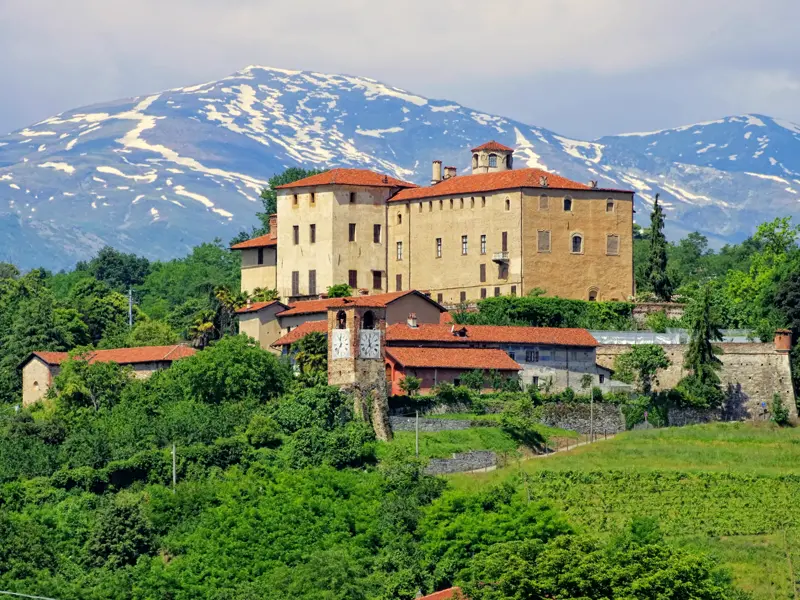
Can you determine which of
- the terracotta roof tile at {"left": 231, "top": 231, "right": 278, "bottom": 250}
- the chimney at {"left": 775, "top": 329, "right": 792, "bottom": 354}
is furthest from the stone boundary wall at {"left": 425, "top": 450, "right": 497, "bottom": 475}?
the terracotta roof tile at {"left": 231, "top": 231, "right": 278, "bottom": 250}

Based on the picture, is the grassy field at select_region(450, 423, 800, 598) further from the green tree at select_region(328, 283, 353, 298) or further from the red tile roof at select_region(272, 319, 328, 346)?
the green tree at select_region(328, 283, 353, 298)

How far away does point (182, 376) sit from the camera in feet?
299

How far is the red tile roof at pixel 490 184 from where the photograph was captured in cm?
10431

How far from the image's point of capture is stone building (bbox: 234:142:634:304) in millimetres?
103375

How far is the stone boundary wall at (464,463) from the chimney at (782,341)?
1777 cm

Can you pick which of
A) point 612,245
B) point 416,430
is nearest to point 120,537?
point 416,430

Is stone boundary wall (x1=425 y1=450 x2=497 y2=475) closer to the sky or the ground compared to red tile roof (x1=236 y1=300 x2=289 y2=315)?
closer to the ground

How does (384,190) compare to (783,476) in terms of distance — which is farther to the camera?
(384,190)

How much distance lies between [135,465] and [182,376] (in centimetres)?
976

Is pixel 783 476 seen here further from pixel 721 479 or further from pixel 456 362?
pixel 456 362

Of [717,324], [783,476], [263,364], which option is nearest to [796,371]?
[717,324]

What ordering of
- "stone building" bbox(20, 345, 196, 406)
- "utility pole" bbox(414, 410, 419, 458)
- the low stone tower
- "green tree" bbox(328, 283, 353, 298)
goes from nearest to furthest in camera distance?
"utility pole" bbox(414, 410, 419, 458), "stone building" bbox(20, 345, 196, 406), "green tree" bbox(328, 283, 353, 298), the low stone tower

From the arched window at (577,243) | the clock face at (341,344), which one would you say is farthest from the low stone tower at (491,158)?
the clock face at (341,344)

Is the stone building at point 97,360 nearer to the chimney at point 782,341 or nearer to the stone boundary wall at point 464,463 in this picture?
the stone boundary wall at point 464,463
